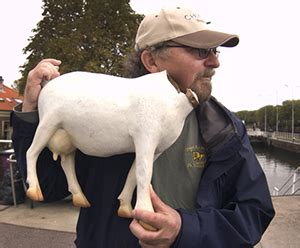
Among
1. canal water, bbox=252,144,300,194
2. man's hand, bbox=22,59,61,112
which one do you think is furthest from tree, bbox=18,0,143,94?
man's hand, bbox=22,59,61,112

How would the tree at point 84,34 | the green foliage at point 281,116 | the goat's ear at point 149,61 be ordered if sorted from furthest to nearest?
the green foliage at point 281,116
the tree at point 84,34
the goat's ear at point 149,61

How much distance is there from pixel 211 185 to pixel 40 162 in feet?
2.24

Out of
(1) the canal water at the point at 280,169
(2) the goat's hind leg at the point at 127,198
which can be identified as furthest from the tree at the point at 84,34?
(2) the goat's hind leg at the point at 127,198

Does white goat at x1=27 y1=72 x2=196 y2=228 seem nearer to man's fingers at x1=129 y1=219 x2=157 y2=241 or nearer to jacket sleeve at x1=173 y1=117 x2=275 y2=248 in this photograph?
man's fingers at x1=129 y1=219 x2=157 y2=241

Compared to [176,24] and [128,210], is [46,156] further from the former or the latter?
[176,24]

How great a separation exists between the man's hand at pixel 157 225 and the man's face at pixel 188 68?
381mm

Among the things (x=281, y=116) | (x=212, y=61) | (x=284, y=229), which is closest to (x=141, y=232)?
(x=212, y=61)

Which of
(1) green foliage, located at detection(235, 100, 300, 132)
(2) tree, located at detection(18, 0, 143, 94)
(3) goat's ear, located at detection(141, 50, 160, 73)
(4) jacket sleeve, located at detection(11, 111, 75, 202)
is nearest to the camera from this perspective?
(3) goat's ear, located at detection(141, 50, 160, 73)

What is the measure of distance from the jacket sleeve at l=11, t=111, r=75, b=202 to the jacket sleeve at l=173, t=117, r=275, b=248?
1.81 ft

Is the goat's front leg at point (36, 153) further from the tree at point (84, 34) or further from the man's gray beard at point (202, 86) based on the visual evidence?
the tree at point (84, 34)

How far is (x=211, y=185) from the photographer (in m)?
1.49

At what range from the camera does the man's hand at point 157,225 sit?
1162 mm

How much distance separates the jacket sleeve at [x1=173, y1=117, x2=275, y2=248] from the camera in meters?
1.40

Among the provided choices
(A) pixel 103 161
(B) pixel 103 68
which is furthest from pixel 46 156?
(B) pixel 103 68
